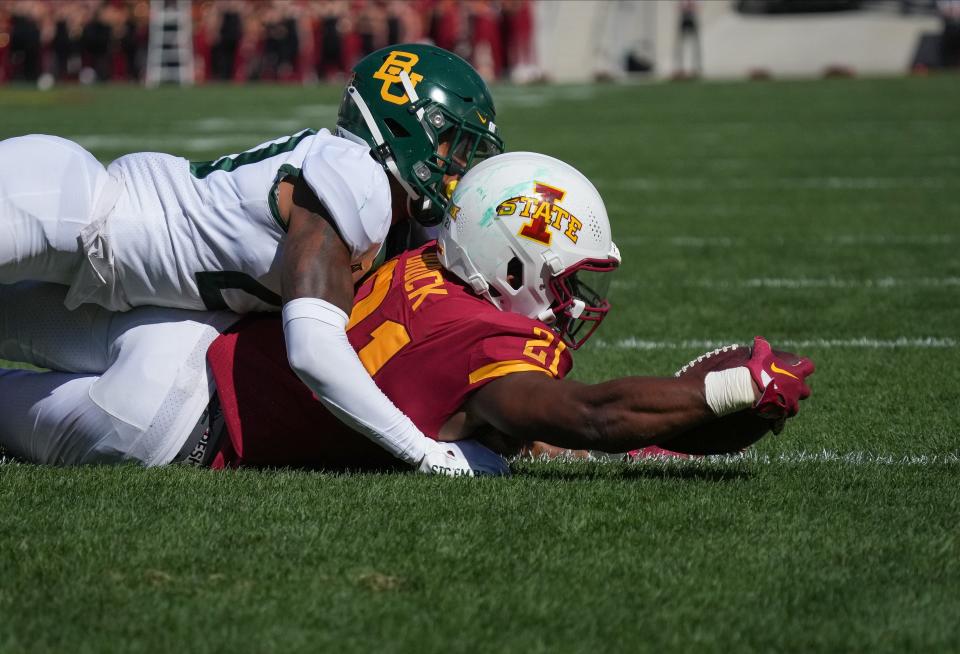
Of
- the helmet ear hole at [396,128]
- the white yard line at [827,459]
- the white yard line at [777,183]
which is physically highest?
the helmet ear hole at [396,128]

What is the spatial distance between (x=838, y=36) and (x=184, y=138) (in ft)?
70.9

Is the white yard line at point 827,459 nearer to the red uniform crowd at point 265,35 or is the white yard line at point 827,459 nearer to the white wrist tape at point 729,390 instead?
the white wrist tape at point 729,390

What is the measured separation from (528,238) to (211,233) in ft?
2.82

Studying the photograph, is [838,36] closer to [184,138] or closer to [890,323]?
[184,138]

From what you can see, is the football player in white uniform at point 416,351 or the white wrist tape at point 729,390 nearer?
the white wrist tape at point 729,390

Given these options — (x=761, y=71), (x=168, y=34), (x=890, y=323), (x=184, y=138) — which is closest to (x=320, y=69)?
(x=168, y=34)

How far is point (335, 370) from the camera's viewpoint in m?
3.35

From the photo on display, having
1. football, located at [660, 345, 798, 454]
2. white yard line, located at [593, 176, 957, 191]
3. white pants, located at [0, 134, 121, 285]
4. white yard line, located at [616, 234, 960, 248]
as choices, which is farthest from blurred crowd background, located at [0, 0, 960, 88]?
football, located at [660, 345, 798, 454]

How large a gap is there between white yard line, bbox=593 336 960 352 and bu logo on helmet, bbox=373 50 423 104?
1939 millimetres

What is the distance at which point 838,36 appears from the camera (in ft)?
104

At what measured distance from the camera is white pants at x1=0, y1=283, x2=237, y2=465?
145 inches

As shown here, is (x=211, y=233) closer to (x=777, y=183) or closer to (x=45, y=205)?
(x=45, y=205)

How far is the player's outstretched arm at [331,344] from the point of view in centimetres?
335

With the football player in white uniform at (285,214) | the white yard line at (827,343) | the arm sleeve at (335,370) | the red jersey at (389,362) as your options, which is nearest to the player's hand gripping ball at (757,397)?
the red jersey at (389,362)
